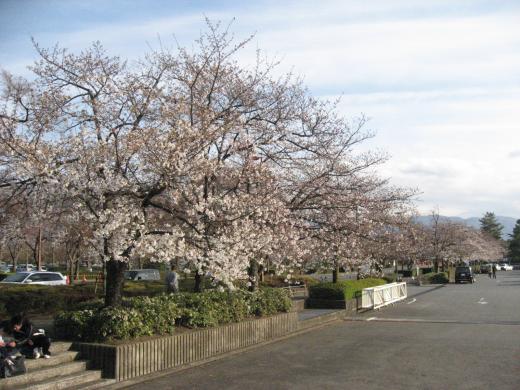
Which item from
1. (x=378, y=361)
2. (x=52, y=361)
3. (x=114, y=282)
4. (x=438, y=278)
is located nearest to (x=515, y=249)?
(x=438, y=278)

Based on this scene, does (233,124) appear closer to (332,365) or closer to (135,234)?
(135,234)

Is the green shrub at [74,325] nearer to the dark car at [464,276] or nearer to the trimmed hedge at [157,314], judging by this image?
the trimmed hedge at [157,314]

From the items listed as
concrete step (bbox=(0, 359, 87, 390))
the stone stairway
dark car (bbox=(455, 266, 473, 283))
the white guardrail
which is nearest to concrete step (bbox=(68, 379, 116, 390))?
the stone stairway

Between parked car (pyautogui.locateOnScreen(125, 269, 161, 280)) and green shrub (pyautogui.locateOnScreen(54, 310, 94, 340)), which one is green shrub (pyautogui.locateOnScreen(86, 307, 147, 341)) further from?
parked car (pyautogui.locateOnScreen(125, 269, 161, 280))

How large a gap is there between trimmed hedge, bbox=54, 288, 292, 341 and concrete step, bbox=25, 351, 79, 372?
496 millimetres

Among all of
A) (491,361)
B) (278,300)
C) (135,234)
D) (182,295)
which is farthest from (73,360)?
(491,361)

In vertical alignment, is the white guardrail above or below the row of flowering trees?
below

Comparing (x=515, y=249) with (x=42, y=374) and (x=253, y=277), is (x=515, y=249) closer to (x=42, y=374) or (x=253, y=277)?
(x=253, y=277)

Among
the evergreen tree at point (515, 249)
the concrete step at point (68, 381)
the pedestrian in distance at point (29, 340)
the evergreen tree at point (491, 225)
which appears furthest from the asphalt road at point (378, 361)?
the evergreen tree at point (491, 225)

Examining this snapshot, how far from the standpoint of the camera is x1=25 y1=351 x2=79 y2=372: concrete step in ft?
26.3

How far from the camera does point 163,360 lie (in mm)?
9555

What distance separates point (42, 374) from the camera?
785 cm

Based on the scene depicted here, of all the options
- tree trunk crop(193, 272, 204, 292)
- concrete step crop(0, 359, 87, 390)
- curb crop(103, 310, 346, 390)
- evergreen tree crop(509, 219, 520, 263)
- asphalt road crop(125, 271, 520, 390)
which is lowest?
asphalt road crop(125, 271, 520, 390)

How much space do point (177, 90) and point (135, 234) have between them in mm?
4421
